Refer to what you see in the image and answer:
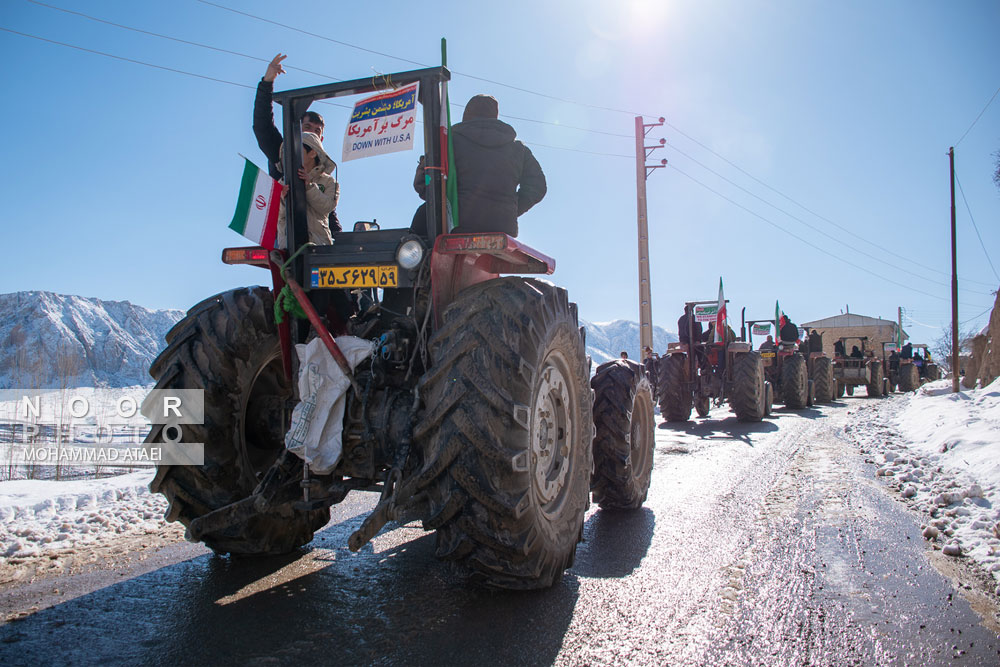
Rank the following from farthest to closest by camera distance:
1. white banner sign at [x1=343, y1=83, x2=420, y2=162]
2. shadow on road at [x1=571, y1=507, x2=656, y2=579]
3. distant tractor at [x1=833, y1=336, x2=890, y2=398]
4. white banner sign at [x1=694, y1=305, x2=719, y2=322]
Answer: distant tractor at [x1=833, y1=336, x2=890, y2=398] → white banner sign at [x1=694, y1=305, x2=719, y2=322] → shadow on road at [x1=571, y1=507, x2=656, y2=579] → white banner sign at [x1=343, y1=83, x2=420, y2=162]

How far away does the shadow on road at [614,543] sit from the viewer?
353 centimetres

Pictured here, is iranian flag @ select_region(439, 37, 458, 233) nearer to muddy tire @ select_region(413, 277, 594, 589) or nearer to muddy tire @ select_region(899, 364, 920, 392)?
muddy tire @ select_region(413, 277, 594, 589)

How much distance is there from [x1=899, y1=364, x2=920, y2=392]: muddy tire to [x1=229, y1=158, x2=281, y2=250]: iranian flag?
3170 centimetres

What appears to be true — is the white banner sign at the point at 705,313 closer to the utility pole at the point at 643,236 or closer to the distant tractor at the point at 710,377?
the distant tractor at the point at 710,377

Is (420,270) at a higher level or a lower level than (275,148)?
lower

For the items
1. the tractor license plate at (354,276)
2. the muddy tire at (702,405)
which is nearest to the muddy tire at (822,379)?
the muddy tire at (702,405)

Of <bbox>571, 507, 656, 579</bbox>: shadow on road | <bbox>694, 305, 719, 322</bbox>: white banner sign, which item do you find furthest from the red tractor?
<bbox>694, 305, 719, 322</bbox>: white banner sign

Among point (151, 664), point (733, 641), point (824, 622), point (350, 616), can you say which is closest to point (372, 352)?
point (350, 616)

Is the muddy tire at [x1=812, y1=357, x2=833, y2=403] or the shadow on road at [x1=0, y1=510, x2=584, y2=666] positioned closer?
the shadow on road at [x1=0, y1=510, x2=584, y2=666]

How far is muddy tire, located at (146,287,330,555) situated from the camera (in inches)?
127

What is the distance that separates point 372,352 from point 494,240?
858 mm

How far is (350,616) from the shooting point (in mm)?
2773

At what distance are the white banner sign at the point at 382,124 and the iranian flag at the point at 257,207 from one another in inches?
17.0

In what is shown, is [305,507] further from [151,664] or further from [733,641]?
[733,641]
